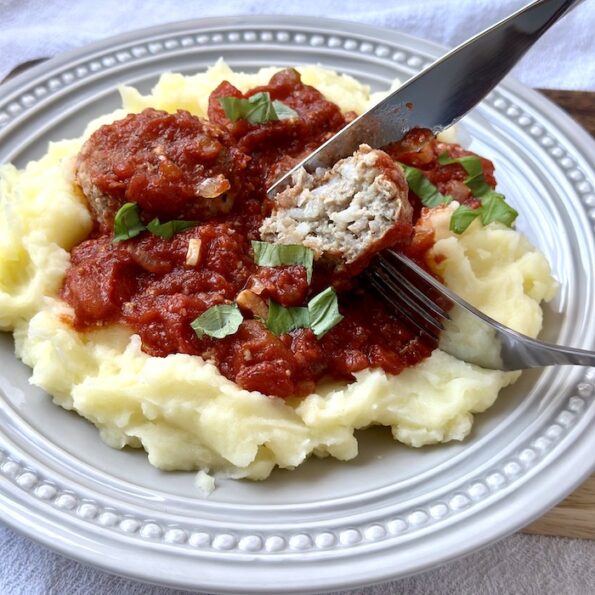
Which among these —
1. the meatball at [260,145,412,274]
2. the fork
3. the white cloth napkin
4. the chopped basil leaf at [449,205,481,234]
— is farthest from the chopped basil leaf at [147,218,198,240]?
the white cloth napkin

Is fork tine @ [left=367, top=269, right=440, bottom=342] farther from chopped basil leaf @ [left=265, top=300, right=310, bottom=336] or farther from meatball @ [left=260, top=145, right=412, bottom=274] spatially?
chopped basil leaf @ [left=265, top=300, right=310, bottom=336]

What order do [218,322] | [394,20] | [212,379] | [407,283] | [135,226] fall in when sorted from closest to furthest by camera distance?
[212,379], [218,322], [407,283], [135,226], [394,20]

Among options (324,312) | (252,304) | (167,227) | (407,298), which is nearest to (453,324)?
(407,298)

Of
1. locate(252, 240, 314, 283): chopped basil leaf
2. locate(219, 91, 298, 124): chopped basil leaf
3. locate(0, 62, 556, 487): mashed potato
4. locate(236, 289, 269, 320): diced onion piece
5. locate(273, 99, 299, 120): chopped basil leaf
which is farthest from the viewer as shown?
locate(273, 99, 299, 120): chopped basil leaf

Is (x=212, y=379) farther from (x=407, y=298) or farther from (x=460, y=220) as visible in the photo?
(x=460, y=220)

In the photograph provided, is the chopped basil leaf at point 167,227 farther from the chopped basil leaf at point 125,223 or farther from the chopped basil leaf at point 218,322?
the chopped basil leaf at point 218,322

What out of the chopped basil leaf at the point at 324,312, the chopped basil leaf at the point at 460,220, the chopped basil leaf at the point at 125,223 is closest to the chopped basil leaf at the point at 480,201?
the chopped basil leaf at the point at 460,220
